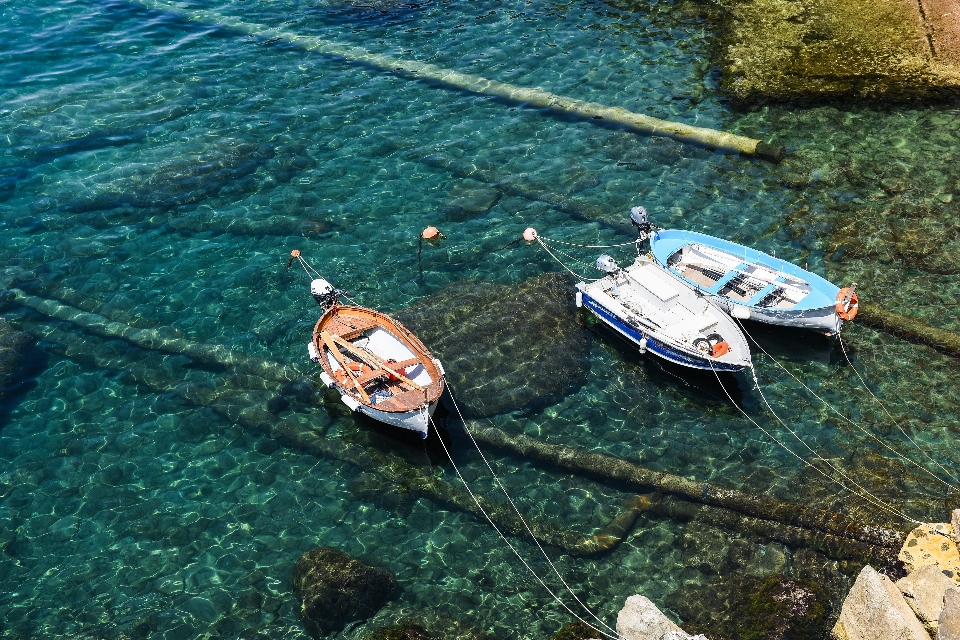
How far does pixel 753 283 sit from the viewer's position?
1288 inches

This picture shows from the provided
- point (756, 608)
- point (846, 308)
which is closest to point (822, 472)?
point (756, 608)

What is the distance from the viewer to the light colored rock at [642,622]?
21016 mm

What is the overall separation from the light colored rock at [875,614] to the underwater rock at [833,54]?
2997 centimetres

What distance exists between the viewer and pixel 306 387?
101 feet

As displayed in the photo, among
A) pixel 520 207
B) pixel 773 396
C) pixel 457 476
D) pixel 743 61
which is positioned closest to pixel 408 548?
pixel 457 476

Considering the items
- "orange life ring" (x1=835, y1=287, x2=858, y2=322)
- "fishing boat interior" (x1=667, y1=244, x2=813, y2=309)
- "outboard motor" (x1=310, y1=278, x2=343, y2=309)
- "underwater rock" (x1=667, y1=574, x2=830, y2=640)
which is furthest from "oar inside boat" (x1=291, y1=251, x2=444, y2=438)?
"orange life ring" (x1=835, y1=287, x2=858, y2=322)

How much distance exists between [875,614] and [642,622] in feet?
19.8

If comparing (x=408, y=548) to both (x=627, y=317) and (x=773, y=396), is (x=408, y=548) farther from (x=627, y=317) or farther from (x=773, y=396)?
(x=773, y=396)

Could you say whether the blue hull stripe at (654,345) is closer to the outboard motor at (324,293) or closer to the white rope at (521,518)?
the white rope at (521,518)

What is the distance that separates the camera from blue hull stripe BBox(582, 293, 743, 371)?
29.6 metres

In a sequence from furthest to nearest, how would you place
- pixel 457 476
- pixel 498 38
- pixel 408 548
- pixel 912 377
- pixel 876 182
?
pixel 498 38
pixel 876 182
pixel 912 377
pixel 457 476
pixel 408 548

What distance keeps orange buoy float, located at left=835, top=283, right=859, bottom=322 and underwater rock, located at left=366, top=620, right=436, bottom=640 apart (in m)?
19.7

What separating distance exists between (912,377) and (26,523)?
3247 cm

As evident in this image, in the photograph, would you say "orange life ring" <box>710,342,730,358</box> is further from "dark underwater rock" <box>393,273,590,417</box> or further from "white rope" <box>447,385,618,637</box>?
"white rope" <box>447,385,618,637</box>
